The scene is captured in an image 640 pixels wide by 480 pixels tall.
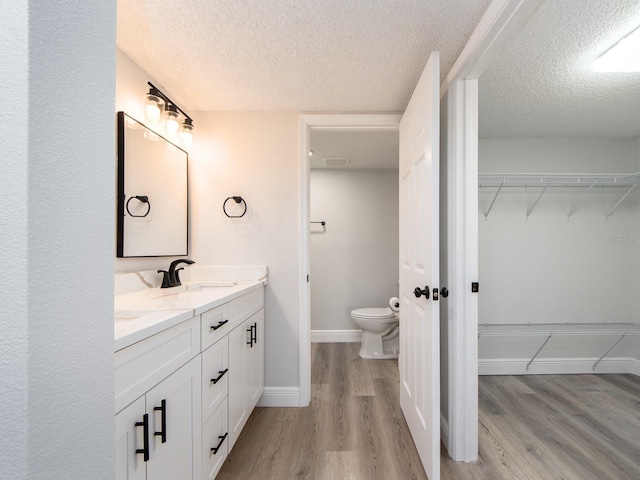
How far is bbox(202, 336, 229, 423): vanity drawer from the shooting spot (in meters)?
1.23

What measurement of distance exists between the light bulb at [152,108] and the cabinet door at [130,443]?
1475mm

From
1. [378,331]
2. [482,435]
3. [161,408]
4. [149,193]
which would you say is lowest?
[482,435]

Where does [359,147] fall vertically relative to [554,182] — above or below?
above

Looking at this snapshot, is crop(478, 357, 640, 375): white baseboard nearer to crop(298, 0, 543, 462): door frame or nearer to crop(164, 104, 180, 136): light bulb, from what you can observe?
crop(298, 0, 543, 462): door frame

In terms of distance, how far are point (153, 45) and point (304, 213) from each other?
1253 millimetres

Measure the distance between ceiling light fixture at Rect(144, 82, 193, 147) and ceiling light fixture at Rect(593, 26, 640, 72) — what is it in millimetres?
2371

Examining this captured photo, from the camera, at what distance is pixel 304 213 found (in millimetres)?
2176

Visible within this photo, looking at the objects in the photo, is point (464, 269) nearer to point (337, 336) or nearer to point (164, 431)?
point (164, 431)

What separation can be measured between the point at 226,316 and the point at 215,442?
0.54 m

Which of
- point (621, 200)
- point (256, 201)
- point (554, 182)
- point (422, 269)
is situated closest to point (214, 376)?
point (422, 269)

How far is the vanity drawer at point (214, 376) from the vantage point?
123 centimetres

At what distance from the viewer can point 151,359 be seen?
886 mm

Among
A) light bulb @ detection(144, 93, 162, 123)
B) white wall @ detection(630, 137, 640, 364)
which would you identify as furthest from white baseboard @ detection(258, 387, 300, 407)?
white wall @ detection(630, 137, 640, 364)

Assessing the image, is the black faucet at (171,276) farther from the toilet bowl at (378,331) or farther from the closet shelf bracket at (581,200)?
the closet shelf bracket at (581,200)
